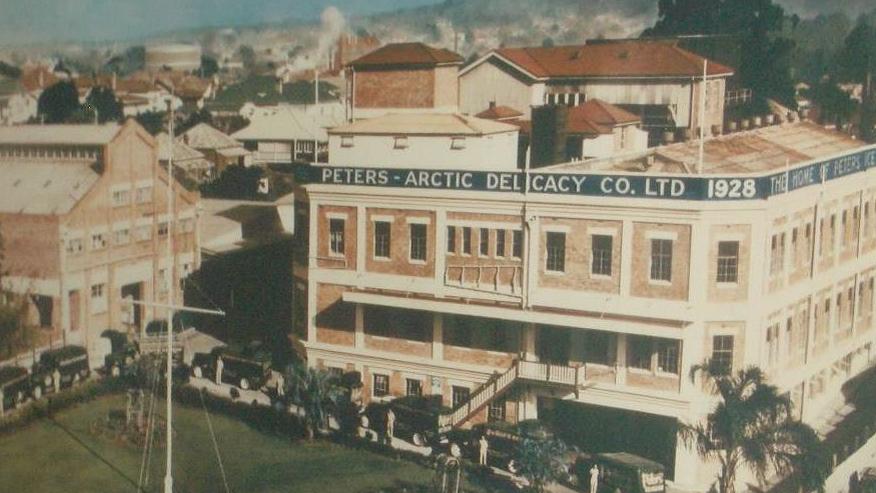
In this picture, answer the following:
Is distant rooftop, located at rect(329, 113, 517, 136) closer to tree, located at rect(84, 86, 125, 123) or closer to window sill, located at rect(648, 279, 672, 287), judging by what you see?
window sill, located at rect(648, 279, 672, 287)

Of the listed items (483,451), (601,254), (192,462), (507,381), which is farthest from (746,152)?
(192,462)

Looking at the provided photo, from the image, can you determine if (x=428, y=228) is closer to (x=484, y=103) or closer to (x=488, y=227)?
(x=488, y=227)

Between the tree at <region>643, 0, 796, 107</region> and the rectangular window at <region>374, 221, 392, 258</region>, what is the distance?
2634 millimetres

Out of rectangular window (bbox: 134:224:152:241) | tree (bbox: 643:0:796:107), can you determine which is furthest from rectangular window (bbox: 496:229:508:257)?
rectangular window (bbox: 134:224:152:241)

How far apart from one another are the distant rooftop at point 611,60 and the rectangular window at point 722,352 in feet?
6.79

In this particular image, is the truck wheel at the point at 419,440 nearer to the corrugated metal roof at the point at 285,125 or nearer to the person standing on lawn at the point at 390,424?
the person standing on lawn at the point at 390,424

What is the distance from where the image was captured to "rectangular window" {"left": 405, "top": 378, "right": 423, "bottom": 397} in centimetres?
982

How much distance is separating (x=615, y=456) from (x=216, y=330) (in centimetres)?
373

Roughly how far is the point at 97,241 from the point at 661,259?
4791 millimetres

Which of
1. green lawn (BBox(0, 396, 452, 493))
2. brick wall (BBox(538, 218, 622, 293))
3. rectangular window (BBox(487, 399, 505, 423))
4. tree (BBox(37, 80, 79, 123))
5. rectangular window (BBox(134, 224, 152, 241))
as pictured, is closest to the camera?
brick wall (BBox(538, 218, 622, 293))

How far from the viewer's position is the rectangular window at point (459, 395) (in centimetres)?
964

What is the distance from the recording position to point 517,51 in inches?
375

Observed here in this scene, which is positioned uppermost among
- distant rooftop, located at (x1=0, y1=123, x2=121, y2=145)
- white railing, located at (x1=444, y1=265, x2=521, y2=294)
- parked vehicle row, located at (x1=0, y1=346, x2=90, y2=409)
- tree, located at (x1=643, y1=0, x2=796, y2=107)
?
tree, located at (x1=643, y1=0, x2=796, y2=107)

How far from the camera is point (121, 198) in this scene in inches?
399
